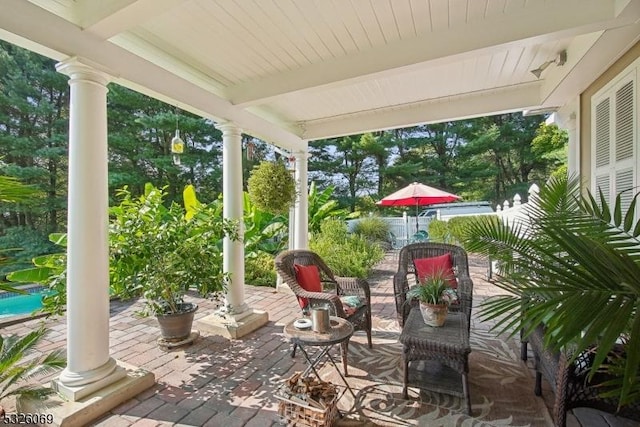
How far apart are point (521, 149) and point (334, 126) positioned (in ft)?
46.6

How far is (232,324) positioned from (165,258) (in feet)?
3.87

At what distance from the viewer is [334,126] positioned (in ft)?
17.4

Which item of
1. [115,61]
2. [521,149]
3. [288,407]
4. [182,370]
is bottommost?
[182,370]

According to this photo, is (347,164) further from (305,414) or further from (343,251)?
(305,414)

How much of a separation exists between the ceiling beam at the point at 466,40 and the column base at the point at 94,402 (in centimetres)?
310

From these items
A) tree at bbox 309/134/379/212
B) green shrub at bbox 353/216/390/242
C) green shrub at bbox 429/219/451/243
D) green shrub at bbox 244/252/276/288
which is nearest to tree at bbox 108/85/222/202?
tree at bbox 309/134/379/212

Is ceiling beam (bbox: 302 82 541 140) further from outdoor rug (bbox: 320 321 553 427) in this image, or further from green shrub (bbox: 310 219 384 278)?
outdoor rug (bbox: 320 321 553 427)

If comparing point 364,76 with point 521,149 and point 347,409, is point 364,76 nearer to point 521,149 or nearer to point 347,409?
point 347,409

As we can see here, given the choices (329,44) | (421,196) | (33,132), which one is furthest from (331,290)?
(33,132)

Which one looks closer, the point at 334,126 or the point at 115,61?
the point at 115,61

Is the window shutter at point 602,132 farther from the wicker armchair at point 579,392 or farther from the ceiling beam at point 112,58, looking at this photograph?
the ceiling beam at point 112,58

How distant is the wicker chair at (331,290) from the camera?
3.00m

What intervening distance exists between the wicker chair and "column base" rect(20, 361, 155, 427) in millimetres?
1446

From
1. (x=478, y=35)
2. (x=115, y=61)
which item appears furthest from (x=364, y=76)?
(x=115, y=61)
